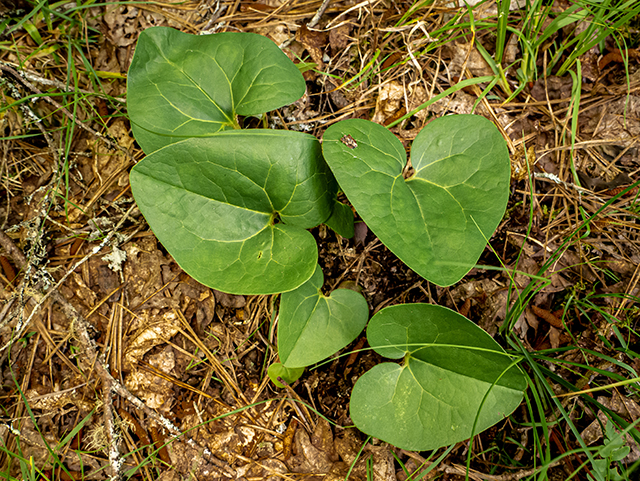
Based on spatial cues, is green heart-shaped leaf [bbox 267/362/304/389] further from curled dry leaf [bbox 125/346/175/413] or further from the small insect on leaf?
the small insect on leaf

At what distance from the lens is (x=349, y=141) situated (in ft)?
5.34

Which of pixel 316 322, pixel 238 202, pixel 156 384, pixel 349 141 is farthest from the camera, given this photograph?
pixel 156 384

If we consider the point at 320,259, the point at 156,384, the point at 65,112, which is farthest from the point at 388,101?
the point at 156,384

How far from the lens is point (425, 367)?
1.80m

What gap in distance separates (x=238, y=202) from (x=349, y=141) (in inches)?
23.5

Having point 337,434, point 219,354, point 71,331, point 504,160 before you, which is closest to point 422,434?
point 337,434

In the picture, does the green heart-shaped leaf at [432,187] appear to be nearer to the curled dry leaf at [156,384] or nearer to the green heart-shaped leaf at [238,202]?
the green heart-shaped leaf at [238,202]

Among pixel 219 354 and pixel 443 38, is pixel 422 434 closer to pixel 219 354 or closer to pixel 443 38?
pixel 219 354

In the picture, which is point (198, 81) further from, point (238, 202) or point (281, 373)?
point (281, 373)

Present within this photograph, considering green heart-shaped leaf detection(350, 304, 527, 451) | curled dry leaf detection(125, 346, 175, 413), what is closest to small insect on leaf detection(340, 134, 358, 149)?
green heart-shaped leaf detection(350, 304, 527, 451)

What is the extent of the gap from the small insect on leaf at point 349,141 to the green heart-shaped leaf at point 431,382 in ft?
2.56

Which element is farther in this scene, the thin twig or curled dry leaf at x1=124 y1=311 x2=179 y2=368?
the thin twig

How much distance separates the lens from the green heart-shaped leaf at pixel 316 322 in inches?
71.1

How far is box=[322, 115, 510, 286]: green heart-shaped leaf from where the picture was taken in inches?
62.2
